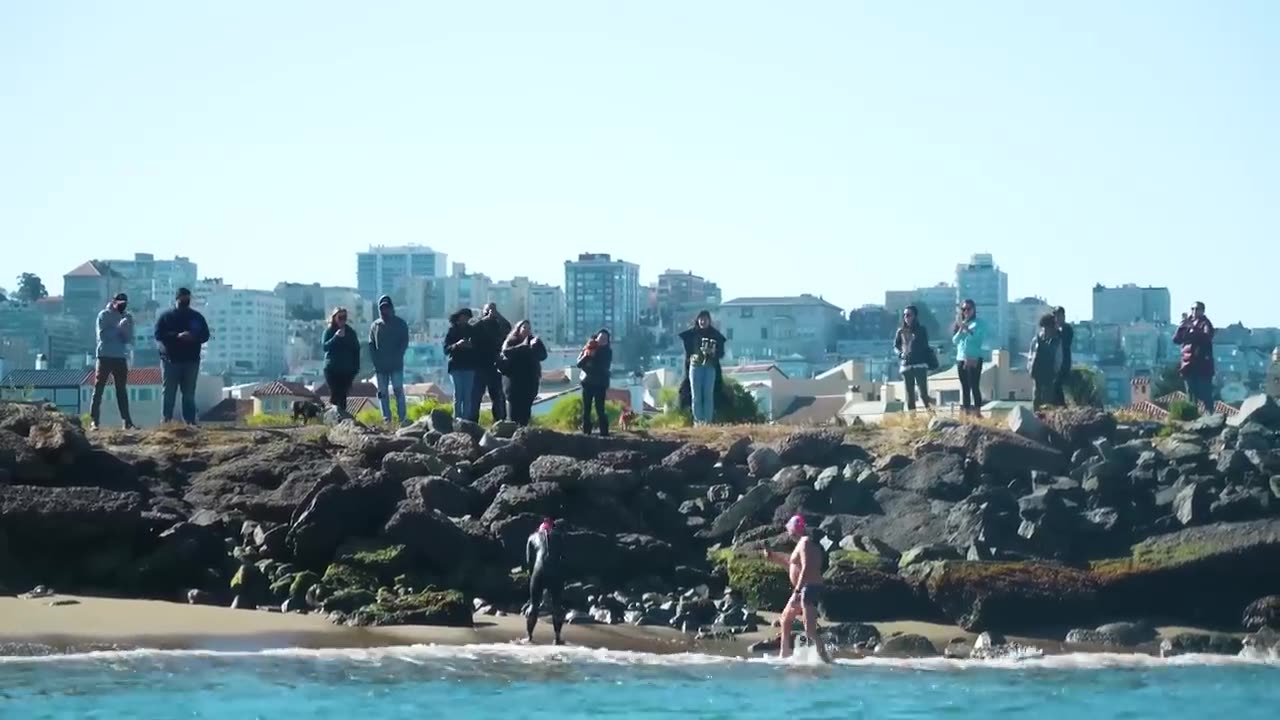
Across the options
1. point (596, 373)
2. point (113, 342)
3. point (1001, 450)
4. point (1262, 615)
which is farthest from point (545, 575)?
point (113, 342)

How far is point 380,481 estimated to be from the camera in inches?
970

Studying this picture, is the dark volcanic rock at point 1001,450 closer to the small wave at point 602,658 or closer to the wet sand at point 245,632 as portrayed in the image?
the wet sand at point 245,632

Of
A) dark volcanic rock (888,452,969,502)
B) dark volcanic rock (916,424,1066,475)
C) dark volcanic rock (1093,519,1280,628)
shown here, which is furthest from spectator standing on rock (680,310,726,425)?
dark volcanic rock (1093,519,1280,628)

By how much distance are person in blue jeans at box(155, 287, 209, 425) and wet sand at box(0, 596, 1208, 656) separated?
6.23 m

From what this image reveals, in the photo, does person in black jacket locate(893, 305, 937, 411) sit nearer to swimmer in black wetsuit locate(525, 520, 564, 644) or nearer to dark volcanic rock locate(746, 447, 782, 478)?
dark volcanic rock locate(746, 447, 782, 478)

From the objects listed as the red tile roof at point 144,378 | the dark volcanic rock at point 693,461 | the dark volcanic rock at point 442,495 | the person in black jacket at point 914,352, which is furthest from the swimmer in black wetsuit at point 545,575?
the red tile roof at point 144,378

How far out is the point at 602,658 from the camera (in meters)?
21.3

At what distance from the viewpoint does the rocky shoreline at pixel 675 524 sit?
23.5 meters

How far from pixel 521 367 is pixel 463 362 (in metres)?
0.93

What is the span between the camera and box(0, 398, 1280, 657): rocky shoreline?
2345 cm

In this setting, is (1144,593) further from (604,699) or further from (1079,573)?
(604,699)

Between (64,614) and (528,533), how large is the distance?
542 cm

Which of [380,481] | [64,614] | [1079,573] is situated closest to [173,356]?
[380,481]

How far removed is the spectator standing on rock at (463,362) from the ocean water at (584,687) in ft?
28.0
